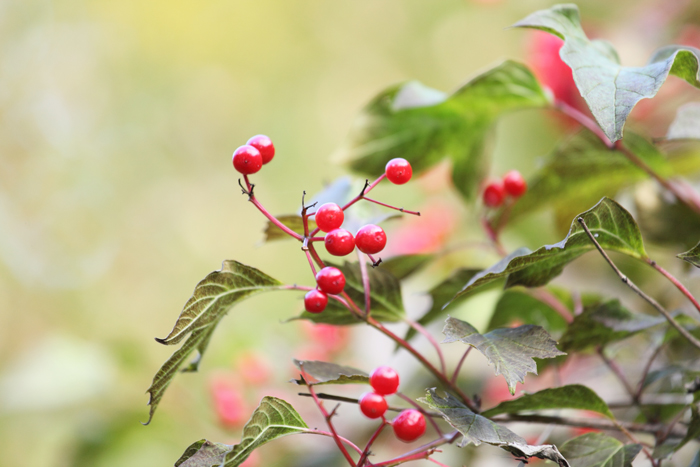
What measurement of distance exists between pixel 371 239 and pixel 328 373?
80 mm

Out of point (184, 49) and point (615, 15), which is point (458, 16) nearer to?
point (615, 15)

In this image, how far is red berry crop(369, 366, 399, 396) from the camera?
0.84 ft

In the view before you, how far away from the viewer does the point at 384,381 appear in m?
0.26

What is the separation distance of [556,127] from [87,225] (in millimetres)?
1412

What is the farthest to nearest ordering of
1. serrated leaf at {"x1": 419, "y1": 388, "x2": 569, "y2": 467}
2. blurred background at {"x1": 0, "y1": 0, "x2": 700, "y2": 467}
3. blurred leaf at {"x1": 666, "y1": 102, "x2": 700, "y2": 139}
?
blurred background at {"x1": 0, "y1": 0, "x2": 700, "y2": 467}, blurred leaf at {"x1": 666, "y1": 102, "x2": 700, "y2": 139}, serrated leaf at {"x1": 419, "y1": 388, "x2": 569, "y2": 467}

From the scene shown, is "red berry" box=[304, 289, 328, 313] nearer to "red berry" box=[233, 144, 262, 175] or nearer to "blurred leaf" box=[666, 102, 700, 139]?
"red berry" box=[233, 144, 262, 175]

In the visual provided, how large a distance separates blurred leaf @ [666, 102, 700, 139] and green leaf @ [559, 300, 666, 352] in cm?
13

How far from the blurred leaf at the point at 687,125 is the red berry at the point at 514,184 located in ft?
0.32

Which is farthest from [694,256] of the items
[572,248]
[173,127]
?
[173,127]

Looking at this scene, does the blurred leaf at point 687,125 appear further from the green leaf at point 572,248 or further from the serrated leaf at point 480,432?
the serrated leaf at point 480,432

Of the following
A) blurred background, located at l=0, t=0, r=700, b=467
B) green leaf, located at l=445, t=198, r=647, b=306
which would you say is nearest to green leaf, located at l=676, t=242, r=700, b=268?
green leaf, located at l=445, t=198, r=647, b=306

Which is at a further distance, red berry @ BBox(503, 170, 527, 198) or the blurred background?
the blurred background

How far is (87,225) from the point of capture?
5.29ft

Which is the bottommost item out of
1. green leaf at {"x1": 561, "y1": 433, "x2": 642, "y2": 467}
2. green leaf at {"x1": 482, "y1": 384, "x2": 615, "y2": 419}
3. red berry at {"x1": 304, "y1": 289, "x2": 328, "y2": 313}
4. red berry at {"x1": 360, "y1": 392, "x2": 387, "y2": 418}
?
green leaf at {"x1": 561, "y1": 433, "x2": 642, "y2": 467}
